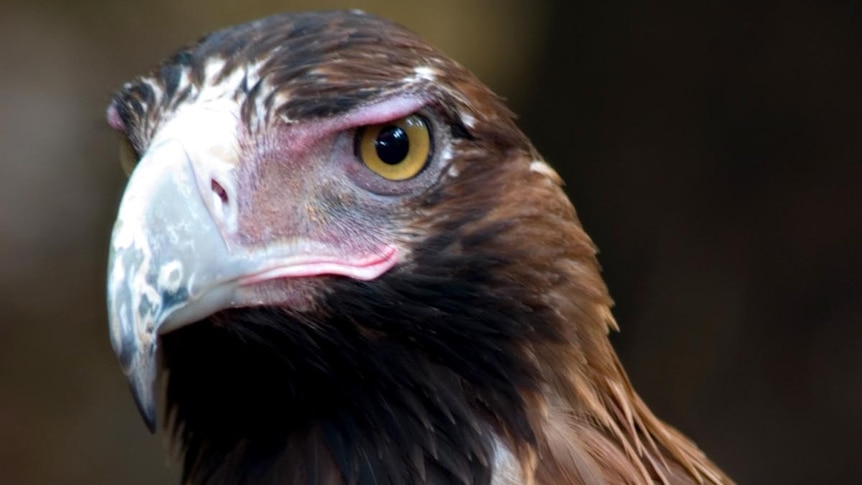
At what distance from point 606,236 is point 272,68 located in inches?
121

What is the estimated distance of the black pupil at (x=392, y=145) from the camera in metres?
1.69

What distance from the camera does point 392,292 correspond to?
168 centimetres

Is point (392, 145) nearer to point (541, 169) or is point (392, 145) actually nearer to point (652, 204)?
point (541, 169)

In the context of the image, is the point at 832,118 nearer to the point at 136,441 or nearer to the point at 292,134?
the point at 292,134

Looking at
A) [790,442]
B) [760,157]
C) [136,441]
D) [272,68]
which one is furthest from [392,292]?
[136,441]

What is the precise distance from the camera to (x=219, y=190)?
1.58 meters

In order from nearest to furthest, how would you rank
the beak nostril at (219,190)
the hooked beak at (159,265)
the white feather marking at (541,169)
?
1. the hooked beak at (159,265)
2. the beak nostril at (219,190)
3. the white feather marking at (541,169)

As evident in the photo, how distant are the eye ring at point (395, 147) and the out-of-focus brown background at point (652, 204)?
2602 mm

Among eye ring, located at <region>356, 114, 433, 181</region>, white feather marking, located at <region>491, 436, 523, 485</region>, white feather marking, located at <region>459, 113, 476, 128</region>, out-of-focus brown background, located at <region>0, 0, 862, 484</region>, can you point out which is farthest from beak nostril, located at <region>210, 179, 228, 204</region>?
out-of-focus brown background, located at <region>0, 0, 862, 484</region>

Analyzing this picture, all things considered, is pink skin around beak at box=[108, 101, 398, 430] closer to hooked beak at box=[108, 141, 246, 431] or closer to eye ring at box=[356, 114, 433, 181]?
hooked beak at box=[108, 141, 246, 431]

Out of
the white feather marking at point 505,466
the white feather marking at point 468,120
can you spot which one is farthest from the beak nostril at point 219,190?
the white feather marking at point 505,466

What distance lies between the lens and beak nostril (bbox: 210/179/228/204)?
1571 millimetres

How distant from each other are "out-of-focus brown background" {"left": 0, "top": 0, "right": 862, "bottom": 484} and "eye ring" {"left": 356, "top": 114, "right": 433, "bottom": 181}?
→ 8.54 feet

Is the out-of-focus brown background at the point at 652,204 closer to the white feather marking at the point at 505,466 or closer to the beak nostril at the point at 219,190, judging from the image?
the white feather marking at the point at 505,466
